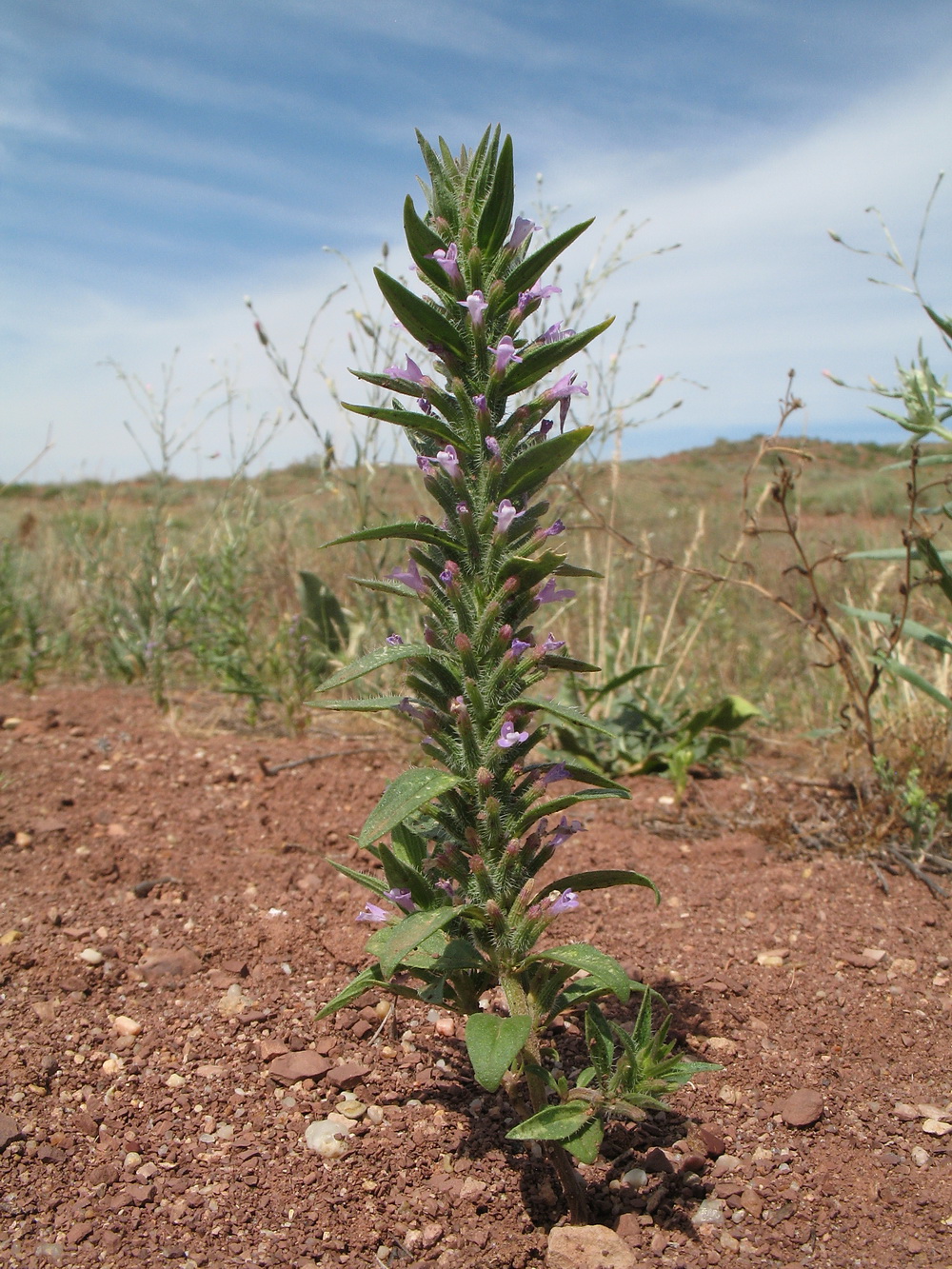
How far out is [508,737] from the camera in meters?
1.56

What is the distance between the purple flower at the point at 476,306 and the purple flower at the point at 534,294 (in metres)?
0.07

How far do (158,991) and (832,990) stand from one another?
170cm

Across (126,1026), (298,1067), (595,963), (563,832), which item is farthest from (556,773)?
(126,1026)

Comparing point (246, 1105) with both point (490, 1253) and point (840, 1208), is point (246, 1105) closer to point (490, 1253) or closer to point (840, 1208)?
point (490, 1253)

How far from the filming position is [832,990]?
2.36 metres

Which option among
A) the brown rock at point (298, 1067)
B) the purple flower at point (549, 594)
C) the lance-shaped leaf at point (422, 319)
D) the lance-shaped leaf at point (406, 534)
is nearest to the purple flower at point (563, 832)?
the purple flower at point (549, 594)

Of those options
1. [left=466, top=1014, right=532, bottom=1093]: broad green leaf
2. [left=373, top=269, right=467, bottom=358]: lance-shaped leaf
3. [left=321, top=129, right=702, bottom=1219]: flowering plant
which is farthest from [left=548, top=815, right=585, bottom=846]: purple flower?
[left=373, top=269, right=467, bottom=358]: lance-shaped leaf

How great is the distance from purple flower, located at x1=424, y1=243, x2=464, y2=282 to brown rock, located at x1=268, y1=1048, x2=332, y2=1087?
1659mm

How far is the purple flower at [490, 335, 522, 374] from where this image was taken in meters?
1.55

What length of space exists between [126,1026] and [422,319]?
5.66 ft

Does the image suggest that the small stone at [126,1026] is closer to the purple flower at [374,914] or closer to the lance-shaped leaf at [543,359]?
the purple flower at [374,914]

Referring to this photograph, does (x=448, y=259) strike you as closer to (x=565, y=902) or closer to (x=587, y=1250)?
(x=565, y=902)

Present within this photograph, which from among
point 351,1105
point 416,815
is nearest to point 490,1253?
point 351,1105

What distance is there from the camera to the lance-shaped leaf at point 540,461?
4.94ft
